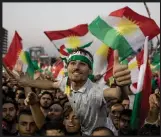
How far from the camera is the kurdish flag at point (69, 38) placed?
7.72 m

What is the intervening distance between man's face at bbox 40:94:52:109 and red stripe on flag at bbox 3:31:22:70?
2560mm

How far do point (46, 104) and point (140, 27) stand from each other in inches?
78.8

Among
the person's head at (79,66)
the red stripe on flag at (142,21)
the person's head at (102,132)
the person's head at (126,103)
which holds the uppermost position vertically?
the red stripe on flag at (142,21)

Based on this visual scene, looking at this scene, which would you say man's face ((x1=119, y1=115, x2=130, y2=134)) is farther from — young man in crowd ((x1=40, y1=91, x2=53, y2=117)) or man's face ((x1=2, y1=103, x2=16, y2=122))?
man's face ((x1=2, y1=103, x2=16, y2=122))

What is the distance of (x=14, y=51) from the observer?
29.2ft

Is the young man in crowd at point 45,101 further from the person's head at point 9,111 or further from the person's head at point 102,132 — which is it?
the person's head at point 102,132

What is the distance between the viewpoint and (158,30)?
19.0ft

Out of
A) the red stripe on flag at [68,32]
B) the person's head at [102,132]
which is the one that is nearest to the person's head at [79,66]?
the person's head at [102,132]

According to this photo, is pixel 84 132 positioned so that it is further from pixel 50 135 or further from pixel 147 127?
pixel 147 127

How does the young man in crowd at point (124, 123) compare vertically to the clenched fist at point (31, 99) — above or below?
below

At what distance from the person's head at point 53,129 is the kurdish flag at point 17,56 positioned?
14.2 ft

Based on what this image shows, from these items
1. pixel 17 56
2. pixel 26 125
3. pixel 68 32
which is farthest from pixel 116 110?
pixel 17 56

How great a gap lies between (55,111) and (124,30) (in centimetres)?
173

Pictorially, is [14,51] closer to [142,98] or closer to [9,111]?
[9,111]
